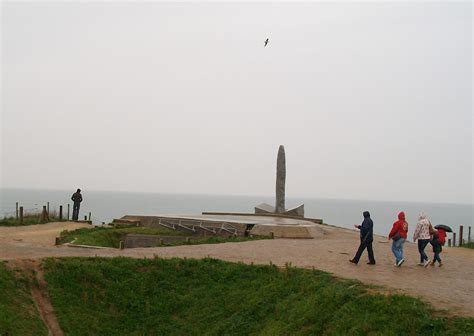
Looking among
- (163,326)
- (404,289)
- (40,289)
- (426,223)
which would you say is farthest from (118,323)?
(426,223)

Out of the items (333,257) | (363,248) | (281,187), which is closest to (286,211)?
(281,187)

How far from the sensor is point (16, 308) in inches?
470

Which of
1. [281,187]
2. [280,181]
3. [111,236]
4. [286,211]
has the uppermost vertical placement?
[280,181]

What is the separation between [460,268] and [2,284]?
1237 centimetres

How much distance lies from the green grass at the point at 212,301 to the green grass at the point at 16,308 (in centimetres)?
60

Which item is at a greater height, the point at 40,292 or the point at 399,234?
the point at 399,234

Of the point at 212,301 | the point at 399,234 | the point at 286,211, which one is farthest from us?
the point at 286,211

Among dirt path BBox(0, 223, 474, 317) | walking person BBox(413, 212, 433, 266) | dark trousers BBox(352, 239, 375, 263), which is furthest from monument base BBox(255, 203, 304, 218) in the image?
walking person BBox(413, 212, 433, 266)

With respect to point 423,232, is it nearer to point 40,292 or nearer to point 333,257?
point 333,257

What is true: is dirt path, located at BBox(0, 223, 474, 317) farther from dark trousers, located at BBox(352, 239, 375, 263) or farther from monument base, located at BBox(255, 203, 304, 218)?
monument base, located at BBox(255, 203, 304, 218)

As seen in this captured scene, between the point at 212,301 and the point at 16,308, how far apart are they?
4541 millimetres

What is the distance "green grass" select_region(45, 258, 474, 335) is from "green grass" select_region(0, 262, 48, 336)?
1.95 ft

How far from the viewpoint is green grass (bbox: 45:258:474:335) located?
391 inches

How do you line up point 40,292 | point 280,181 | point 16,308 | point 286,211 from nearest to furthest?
point 16,308 → point 40,292 → point 280,181 → point 286,211
